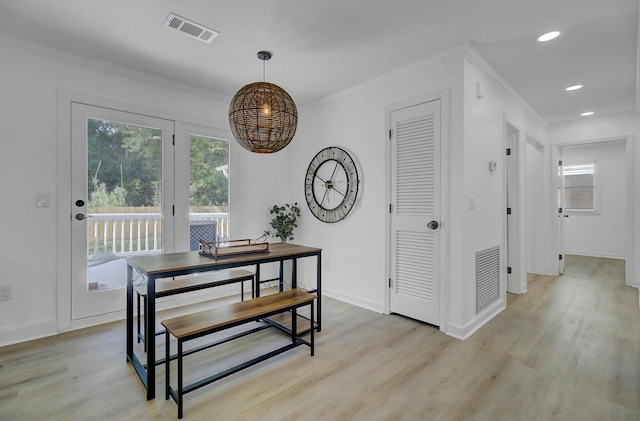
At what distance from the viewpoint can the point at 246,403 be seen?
1.82 m

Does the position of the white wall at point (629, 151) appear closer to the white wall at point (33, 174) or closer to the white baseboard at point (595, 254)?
the white baseboard at point (595, 254)

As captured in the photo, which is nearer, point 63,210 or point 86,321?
point 63,210

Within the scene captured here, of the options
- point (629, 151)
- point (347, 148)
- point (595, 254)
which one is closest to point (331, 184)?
point (347, 148)

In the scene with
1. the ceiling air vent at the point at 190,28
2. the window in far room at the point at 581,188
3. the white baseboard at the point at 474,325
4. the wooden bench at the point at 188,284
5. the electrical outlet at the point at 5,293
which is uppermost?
the ceiling air vent at the point at 190,28

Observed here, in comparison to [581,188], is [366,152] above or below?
above

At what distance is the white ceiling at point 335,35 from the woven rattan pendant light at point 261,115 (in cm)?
56

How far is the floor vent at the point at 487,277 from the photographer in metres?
2.96

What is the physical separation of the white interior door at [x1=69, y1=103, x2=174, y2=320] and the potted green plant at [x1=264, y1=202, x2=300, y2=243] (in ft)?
4.12

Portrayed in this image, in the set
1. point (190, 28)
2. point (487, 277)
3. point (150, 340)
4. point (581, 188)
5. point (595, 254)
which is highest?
point (190, 28)

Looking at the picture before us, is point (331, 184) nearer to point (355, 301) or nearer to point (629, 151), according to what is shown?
point (355, 301)

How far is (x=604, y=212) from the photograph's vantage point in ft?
21.6

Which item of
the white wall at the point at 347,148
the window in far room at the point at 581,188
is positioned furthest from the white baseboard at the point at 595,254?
the white wall at the point at 347,148

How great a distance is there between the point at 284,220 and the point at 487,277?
242 centimetres

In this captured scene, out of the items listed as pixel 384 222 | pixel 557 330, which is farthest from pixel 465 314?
pixel 384 222
